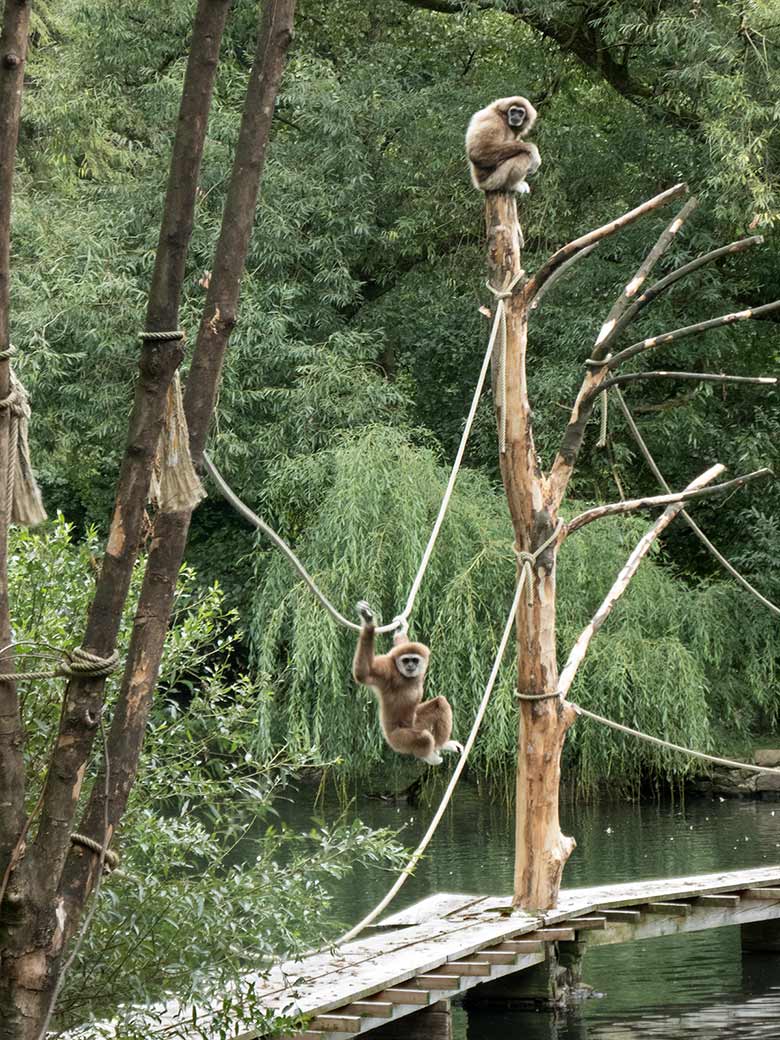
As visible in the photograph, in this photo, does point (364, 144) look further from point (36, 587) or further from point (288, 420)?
point (36, 587)

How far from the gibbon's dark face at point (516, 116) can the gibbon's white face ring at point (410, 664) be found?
12.3 ft

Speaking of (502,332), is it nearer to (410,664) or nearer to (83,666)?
(410,664)

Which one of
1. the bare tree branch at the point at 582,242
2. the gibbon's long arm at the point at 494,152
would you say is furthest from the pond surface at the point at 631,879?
the gibbon's long arm at the point at 494,152

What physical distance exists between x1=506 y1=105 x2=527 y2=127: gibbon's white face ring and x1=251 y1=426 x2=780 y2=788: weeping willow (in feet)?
19.4

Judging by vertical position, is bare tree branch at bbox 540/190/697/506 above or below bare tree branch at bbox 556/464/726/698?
above

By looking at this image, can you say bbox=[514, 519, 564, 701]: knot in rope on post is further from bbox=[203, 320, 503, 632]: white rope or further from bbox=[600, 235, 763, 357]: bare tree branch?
bbox=[600, 235, 763, 357]: bare tree branch

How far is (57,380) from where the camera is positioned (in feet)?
55.9

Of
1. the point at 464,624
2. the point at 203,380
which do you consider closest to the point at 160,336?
the point at 203,380

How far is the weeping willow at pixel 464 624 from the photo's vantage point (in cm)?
1373

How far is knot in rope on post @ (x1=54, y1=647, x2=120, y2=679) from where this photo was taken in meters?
3.54

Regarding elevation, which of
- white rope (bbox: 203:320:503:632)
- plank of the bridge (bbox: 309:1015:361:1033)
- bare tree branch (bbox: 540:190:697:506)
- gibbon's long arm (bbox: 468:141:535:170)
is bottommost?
plank of the bridge (bbox: 309:1015:361:1033)

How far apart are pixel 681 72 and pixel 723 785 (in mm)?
7352

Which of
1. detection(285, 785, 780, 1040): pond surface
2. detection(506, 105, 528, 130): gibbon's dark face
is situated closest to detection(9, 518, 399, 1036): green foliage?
detection(285, 785, 780, 1040): pond surface

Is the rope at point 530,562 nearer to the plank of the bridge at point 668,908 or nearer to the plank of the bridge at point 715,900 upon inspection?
the plank of the bridge at point 668,908
